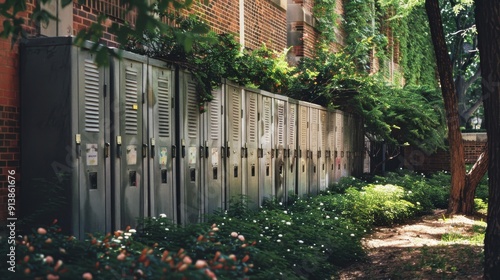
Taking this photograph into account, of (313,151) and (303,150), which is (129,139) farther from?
(313,151)

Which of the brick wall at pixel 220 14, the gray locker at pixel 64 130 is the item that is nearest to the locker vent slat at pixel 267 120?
the brick wall at pixel 220 14

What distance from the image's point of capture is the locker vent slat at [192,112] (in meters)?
9.27

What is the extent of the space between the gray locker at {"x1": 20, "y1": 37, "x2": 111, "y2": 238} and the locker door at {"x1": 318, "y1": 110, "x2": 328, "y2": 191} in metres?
10.1

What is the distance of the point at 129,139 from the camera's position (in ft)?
25.1

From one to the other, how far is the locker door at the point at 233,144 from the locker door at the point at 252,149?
323mm

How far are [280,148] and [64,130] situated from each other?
7578 millimetres

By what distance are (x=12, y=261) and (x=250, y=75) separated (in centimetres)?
770

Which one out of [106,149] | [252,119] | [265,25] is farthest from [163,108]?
[265,25]

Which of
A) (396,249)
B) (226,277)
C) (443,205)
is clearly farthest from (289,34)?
(226,277)

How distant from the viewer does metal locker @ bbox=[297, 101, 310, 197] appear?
49.3 feet

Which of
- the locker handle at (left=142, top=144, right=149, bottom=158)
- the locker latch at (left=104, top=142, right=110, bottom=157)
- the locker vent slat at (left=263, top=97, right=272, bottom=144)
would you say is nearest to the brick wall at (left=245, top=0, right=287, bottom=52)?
the locker vent slat at (left=263, top=97, right=272, bottom=144)

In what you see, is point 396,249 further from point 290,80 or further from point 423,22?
point 423,22

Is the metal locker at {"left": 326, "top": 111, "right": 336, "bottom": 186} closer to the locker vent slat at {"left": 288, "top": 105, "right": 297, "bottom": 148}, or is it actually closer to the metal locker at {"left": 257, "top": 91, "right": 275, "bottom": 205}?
the locker vent slat at {"left": 288, "top": 105, "right": 297, "bottom": 148}

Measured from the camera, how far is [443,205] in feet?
59.9
